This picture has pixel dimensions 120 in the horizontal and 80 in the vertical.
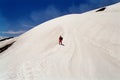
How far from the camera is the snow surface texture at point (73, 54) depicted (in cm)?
1415

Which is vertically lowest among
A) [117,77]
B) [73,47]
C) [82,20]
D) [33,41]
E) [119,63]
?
[117,77]

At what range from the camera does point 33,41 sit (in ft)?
81.4

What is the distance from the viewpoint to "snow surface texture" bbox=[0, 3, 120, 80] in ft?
46.4

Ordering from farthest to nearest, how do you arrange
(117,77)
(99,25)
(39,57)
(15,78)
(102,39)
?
(99,25) → (102,39) → (39,57) → (15,78) → (117,77)

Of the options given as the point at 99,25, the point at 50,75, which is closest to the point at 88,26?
the point at 99,25

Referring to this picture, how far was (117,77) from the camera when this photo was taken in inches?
512

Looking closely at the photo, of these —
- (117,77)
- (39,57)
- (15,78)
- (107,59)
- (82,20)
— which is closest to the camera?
(117,77)

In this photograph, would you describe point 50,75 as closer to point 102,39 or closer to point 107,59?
point 107,59

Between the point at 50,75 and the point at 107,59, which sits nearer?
the point at 50,75

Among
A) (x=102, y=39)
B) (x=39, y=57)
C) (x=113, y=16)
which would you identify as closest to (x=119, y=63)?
(x=102, y=39)

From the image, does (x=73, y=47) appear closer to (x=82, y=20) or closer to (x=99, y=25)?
(x=99, y=25)

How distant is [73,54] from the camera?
1761 cm

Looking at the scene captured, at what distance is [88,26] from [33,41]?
7.51m

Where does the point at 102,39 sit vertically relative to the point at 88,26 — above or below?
below
